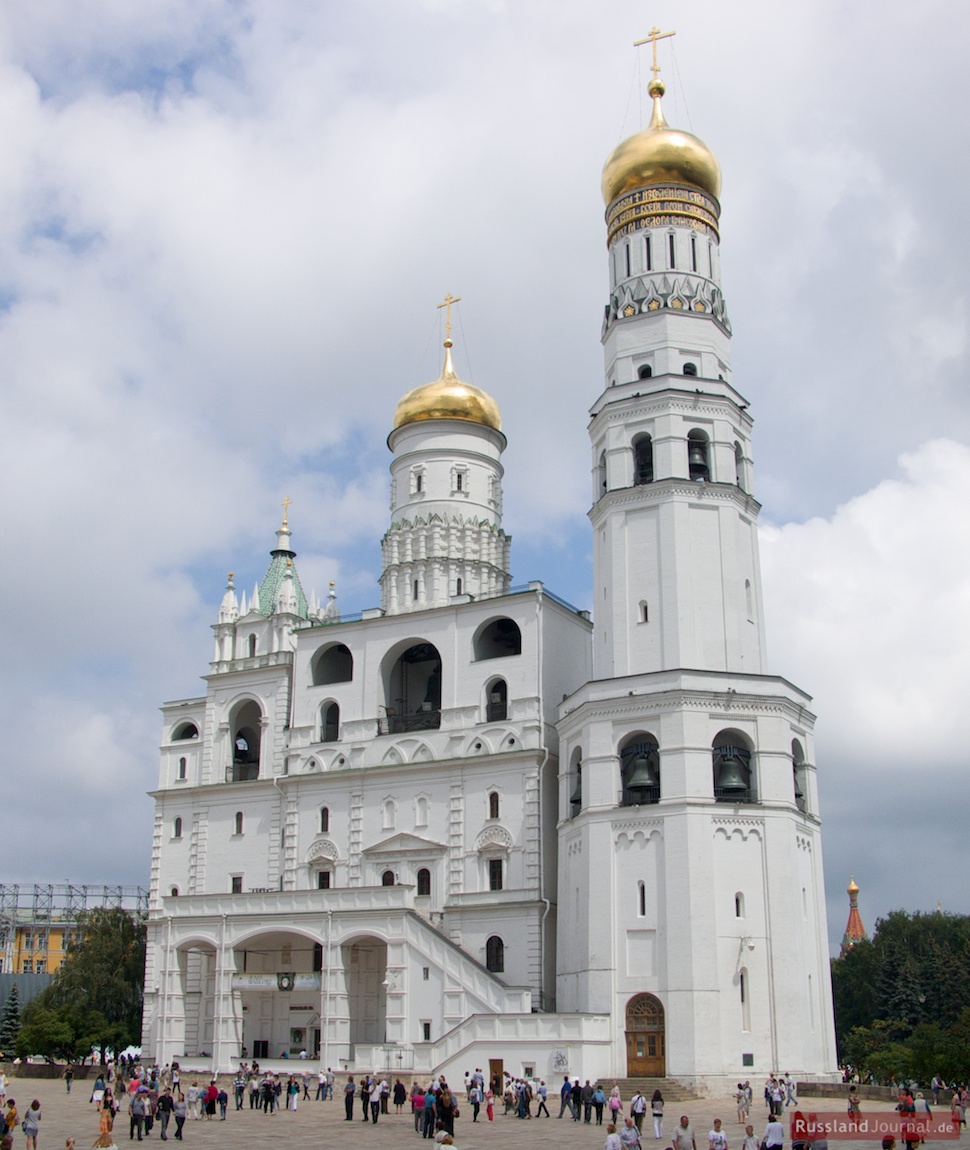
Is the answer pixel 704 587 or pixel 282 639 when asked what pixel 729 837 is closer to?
pixel 704 587

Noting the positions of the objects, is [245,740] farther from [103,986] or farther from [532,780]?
[532,780]

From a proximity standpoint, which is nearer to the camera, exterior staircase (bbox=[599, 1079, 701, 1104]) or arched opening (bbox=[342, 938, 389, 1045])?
exterior staircase (bbox=[599, 1079, 701, 1104])

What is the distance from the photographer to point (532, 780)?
43344mm

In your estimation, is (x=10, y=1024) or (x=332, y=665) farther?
(x=10, y=1024)

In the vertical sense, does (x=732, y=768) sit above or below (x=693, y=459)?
below

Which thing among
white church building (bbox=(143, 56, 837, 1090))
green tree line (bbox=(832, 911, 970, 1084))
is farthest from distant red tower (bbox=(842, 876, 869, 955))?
white church building (bbox=(143, 56, 837, 1090))

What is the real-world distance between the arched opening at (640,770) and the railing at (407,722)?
9.08 metres

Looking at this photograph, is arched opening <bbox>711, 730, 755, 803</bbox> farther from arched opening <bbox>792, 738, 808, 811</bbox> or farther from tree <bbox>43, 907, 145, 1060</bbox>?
tree <bbox>43, 907, 145, 1060</bbox>

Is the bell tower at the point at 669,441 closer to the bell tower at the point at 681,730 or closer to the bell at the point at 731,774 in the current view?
the bell tower at the point at 681,730

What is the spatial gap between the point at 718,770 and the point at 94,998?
91.6 feet

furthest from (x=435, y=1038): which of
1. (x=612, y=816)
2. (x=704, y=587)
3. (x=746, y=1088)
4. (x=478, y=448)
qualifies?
(x=478, y=448)

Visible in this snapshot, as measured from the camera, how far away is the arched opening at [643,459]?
42812 millimetres

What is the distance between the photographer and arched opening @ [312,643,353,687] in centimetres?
5031

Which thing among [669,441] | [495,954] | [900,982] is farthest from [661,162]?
[900,982]
